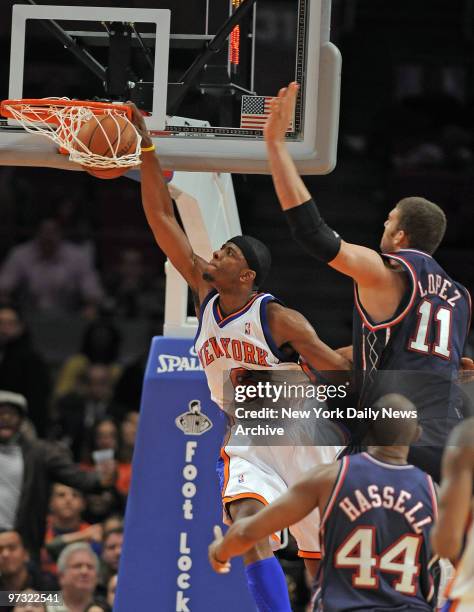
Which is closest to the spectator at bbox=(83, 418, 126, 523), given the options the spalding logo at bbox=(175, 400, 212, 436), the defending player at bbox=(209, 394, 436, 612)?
the spalding logo at bbox=(175, 400, 212, 436)

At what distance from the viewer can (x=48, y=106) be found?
18.8 feet

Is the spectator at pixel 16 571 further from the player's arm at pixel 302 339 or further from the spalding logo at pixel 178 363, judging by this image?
the player's arm at pixel 302 339

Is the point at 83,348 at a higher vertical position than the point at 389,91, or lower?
lower

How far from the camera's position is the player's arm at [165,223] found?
5.86 m

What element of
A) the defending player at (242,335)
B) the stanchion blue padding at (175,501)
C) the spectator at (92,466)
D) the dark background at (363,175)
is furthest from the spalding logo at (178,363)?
the dark background at (363,175)

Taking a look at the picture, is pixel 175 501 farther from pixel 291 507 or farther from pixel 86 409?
pixel 86 409

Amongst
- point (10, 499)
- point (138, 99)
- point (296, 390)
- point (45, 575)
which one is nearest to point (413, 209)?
point (296, 390)

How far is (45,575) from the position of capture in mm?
8023

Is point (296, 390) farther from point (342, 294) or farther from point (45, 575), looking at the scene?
point (342, 294)

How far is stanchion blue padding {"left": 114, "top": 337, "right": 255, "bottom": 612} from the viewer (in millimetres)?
6781

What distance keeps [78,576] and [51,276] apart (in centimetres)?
501

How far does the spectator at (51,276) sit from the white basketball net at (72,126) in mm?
6347

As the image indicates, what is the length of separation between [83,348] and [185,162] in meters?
5.74

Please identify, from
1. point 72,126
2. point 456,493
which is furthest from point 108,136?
point 456,493
